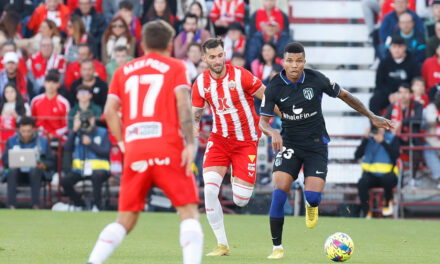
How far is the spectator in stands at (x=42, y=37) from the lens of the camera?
65.0ft

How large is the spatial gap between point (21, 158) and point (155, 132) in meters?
10.8

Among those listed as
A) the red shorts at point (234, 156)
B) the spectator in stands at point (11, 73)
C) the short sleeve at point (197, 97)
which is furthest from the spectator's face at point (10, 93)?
the red shorts at point (234, 156)

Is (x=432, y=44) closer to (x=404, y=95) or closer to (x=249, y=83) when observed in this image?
(x=404, y=95)

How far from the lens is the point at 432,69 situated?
1866cm

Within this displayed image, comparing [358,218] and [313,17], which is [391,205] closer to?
[358,218]

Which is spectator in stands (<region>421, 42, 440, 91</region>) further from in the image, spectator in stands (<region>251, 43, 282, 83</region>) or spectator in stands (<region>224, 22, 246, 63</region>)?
spectator in stands (<region>224, 22, 246, 63</region>)

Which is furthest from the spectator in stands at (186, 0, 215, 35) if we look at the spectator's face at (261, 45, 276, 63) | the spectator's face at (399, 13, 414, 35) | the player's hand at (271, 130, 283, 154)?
the player's hand at (271, 130, 283, 154)

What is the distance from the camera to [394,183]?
56.3ft

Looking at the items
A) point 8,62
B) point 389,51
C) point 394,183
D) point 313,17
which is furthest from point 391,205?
point 8,62

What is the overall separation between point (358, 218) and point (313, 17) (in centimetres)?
672

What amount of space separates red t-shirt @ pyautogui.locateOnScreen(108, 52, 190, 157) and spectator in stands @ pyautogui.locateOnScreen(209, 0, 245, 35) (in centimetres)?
1355

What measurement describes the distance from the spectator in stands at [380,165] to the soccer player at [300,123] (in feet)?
22.0

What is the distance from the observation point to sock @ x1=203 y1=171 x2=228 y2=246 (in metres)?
10.9

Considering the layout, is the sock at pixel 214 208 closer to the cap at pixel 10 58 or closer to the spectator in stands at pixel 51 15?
the cap at pixel 10 58
